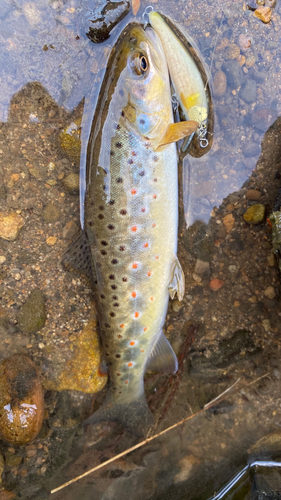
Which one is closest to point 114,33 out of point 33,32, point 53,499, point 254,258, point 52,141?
point 33,32

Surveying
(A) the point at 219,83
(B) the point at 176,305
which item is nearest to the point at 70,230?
(B) the point at 176,305

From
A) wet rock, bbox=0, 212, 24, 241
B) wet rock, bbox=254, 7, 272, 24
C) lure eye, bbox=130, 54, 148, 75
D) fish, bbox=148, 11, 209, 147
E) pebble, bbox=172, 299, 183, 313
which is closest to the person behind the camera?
lure eye, bbox=130, 54, 148, 75

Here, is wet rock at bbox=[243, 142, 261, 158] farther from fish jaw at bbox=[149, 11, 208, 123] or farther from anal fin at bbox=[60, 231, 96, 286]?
anal fin at bbox=[60, 231, 96, 286]

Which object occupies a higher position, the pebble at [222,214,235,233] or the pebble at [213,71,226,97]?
the pebble at [213,71,226,97]

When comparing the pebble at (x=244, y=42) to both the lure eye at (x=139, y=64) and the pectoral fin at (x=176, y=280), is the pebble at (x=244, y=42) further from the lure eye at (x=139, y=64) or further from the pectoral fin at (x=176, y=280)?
the pectoral fin at (x=176, y=280)

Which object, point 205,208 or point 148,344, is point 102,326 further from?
point 205,208

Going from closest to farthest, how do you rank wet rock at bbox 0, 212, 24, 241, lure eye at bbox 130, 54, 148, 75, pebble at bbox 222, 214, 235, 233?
1. lure eye at bbox 130, 54, 148, 75
2. wet rock at bbox 0, 212, 24, 241
3. pebble at bbox 222, 214, 235, 233

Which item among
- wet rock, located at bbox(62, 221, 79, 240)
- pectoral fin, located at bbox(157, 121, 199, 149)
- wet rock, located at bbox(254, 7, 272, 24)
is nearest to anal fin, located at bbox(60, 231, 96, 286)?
wet rock, located at bbox(62, 221, 79, 240)
